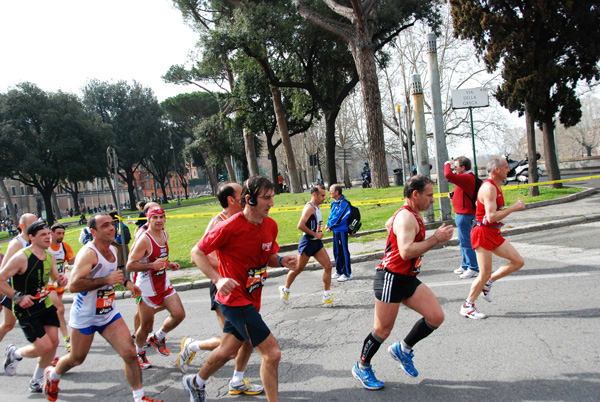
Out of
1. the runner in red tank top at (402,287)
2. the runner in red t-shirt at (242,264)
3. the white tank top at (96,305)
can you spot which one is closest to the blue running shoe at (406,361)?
the runner in red tank top at (402,287)

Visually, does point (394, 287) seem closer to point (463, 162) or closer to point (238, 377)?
point (238, 377)

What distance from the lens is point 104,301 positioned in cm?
402

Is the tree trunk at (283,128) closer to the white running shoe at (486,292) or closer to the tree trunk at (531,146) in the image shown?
the tree trunk at (531,146)

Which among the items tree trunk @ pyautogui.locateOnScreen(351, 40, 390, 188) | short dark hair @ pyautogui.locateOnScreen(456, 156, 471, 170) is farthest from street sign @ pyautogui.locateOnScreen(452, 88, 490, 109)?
tree trunk @ pyautogui.locateOnScreen(351, 40, 390, 188)

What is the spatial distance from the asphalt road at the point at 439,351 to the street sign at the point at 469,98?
5.39m

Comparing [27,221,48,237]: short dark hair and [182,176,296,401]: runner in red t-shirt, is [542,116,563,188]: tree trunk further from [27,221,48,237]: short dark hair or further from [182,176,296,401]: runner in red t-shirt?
[27,221,48,237]: short dark hair

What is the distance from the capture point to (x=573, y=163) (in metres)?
33.0

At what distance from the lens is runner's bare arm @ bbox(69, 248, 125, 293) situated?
3898 mm

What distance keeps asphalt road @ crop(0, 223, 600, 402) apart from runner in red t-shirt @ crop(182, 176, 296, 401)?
0.73 meters

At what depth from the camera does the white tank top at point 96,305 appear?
399cm

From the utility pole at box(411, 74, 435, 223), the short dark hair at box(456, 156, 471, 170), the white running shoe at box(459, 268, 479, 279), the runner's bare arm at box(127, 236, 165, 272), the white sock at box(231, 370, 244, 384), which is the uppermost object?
the utility pole at box(411, 74, 435, 223)

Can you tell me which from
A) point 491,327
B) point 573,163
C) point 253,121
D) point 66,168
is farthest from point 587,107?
point 491,327

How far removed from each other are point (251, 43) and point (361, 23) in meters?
5.43

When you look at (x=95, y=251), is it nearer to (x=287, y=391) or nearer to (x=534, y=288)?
(x=287, y=391)
